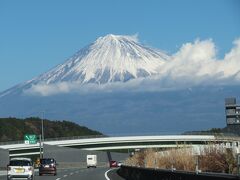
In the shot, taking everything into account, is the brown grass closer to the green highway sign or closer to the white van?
the white van

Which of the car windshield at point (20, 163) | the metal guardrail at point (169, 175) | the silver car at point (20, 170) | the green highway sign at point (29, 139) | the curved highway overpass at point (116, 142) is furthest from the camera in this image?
the curved highway overpass at point (116, 142)

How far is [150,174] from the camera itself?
92.4 ft

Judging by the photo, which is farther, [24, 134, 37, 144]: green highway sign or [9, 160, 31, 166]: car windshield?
[24, 134, 37, 144]: green highway sign

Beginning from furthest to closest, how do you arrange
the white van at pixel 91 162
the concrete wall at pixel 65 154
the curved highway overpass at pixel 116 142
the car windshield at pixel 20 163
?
1. the curved highway overpass at pixel 116 142
2. the concrete wall at pixel 65 154
3. the white van at pixel 91 162
4. the car windshield at pixel 20 163

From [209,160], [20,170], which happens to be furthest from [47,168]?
[209,160]

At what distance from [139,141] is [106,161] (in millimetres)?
10362

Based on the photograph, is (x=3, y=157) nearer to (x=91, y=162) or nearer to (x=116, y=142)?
(x=91, y=162)

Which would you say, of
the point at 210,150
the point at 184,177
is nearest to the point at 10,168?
the point at 210,150

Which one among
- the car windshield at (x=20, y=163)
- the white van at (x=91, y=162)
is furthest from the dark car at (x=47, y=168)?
the white van at (x=91, y=162)

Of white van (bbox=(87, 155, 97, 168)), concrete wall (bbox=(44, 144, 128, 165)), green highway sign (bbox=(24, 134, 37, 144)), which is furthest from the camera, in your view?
concrete wall (bbox=(44, 144, 128, 165))

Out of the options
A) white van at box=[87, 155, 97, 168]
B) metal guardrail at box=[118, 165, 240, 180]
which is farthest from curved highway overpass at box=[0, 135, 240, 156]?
metal guardrail at box=[118, 165, 240, 180]

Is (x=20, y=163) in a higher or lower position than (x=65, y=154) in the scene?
lower

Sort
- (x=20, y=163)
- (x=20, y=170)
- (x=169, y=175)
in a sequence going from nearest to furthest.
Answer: (x=169, y=175) < (x=20, y=170) < (x=20, y=163)

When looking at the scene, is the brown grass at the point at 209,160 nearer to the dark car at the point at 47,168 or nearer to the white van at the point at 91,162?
the dark car at the point at 47,168
